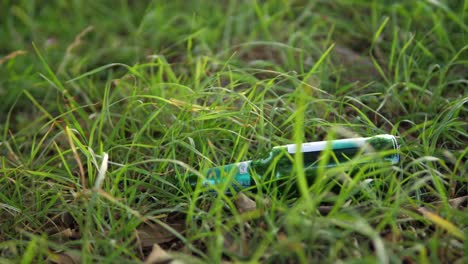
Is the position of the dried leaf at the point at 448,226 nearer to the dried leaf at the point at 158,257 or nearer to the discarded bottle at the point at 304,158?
the discarded bottle at the point at 304,158

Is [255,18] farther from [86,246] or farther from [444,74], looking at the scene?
[86,246]

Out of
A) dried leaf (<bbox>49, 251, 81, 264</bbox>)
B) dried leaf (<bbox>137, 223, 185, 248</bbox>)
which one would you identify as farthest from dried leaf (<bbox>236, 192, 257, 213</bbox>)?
dried leaf (<bbox>49, 251, 81, 264</bbox>)

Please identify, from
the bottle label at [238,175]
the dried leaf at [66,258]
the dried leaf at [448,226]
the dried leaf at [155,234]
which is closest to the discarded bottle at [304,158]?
the bottle label at [238,175]

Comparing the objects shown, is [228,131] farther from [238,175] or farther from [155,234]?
[155,234]

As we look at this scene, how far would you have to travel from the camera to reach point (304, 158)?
177 centimetres

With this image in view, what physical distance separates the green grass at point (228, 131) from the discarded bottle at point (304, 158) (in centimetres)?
5

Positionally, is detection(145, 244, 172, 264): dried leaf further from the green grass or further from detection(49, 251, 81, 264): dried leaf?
detection(49, 251, 81, 264): dried leaf

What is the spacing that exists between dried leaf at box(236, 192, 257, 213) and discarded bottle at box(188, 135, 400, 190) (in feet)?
0.14

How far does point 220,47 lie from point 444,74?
3.39ft

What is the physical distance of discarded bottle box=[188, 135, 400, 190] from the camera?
1.76 m

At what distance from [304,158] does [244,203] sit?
22cm

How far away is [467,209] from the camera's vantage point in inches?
66.0

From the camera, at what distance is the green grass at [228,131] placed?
1.59m

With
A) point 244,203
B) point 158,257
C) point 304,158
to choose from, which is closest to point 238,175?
point 244,203
